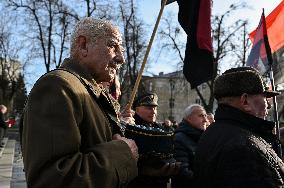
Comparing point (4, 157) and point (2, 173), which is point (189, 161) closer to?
Result: point (2, 173)

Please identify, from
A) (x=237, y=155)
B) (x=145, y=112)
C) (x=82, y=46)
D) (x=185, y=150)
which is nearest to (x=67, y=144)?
(x=82, y=46)

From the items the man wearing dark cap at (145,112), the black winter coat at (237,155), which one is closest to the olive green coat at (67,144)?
the black winter coat at (237,155)

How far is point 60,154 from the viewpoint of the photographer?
1.91m

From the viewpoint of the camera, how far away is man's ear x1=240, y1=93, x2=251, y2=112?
2.67 metres

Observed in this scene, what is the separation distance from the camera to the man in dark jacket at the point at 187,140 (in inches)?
179

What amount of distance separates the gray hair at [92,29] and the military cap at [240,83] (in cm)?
82

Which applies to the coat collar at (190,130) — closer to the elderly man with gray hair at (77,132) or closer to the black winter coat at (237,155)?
the black winter coat at (237,155)

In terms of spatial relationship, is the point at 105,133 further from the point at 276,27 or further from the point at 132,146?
the point at 276,27

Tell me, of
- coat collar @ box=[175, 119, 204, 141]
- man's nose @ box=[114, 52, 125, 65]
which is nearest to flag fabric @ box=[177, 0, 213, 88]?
coat collar @ box=[175, 119, 204, 141]

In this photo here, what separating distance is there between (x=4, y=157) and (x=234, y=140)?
12.9 m

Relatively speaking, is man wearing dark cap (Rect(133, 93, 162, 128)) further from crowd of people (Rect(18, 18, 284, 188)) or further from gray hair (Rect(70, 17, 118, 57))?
gray hair (Rect(70, 17, 118, 57))

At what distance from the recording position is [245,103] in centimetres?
268

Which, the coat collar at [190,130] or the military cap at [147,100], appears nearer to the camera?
the coat collar at [190,130]

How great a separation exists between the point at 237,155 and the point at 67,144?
0.96 meters
